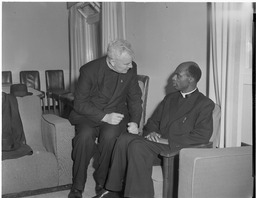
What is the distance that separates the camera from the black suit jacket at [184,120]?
2.41 metres

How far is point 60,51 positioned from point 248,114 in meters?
5.48

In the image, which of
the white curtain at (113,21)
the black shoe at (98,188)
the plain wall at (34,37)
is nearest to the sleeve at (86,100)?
the black shoe at (98,188)

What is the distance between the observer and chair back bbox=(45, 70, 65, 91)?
6823 millimetres

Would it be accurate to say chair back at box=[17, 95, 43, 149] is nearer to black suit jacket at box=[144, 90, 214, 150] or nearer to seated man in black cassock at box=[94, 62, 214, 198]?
seated man in black cassock at box=[94, 62, 214, 198]

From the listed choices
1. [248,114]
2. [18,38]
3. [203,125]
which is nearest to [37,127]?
[203,125]

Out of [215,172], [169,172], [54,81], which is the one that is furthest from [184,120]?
[54,81]

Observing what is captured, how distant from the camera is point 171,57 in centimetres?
361

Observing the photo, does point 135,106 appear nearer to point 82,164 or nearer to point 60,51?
point 82,164

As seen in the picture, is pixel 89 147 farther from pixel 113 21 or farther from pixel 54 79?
pixel 54 79

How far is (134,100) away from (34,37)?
4.76 meters

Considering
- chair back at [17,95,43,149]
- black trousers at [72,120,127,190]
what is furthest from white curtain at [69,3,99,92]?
black trousers at [72,120,127,190]

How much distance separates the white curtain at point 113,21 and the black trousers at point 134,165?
2.26m

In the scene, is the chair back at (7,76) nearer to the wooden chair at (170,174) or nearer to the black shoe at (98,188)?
the black shoe at (98,188)

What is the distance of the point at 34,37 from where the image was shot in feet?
23.2
